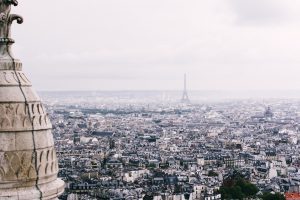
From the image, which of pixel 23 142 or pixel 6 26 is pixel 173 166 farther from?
pixel 23 142

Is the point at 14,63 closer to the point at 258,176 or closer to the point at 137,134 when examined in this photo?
the point at 258,176

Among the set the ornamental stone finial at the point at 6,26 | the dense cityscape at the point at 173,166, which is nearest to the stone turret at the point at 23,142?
the ornamental stone finial at the point at 6,26

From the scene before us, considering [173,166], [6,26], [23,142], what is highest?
[6,26]

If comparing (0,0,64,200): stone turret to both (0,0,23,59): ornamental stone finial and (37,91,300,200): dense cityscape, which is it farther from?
(37,91,300,200): dense cityscape

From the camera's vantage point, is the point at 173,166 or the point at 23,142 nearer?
the point at 23,142

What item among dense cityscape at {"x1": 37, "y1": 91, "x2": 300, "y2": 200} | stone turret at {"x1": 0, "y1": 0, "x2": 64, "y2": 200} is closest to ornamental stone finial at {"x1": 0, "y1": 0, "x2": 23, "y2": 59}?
stone turret at {"x1": 0, "y1": 0, "x2": 64, "y2": 200}

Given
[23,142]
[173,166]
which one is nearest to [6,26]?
[23,142]

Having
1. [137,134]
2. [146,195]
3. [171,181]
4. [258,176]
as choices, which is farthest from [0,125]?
[137,134]
